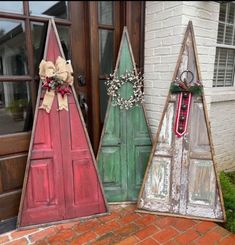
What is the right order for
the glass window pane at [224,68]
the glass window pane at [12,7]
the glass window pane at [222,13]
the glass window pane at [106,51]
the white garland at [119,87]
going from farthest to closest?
the glass window pane at [224,68] → the glass window pane at [222,13] → the glass window pane at [106,51] → the white garland at [119,87] → the glass window pane at [12,7]

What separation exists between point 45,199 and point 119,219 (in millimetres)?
591

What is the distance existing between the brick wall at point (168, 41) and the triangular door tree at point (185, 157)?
0.15 m

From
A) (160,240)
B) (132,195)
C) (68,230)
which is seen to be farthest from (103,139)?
(160,240)

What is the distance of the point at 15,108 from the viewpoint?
169cm

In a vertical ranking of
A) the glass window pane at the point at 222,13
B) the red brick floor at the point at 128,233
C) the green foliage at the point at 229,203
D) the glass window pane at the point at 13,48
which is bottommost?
the red brick floor at the point at 128,233

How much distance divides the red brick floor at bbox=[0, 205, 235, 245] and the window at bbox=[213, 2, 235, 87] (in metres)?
1.35

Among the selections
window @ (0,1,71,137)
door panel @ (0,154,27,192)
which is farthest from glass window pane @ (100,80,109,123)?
door panel @ (0,154,27,192)

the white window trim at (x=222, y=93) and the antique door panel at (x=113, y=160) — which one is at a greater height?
the white window trim at (x=222, y=93)

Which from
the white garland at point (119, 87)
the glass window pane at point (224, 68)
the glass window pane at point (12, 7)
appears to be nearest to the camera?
the glass window pane at point (12, 7)

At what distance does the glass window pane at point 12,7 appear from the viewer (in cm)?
149

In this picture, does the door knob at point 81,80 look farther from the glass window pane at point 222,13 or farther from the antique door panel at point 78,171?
the glass window pane at point 222,13

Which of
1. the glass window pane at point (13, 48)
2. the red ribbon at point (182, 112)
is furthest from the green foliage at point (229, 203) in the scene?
the glass window pane at point (13, 48)

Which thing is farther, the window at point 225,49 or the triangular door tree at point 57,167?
the window at point 225,49

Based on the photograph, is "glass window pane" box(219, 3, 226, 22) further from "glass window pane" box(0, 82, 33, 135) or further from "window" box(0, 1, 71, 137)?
"glass window pane" box(0, 82, 33, 135)
